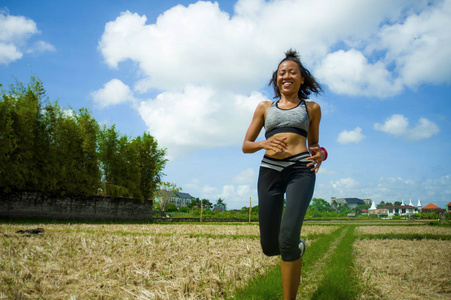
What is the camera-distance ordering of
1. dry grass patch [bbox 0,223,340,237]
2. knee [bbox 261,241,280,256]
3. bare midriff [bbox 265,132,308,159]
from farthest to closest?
dry grass patch [bbox 0,223,340,237]
knee [bbox 261,241,280,256]
bare midriff [bbox 265,132,308,159]

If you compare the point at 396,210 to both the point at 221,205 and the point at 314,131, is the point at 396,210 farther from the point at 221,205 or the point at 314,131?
the point at 314,131

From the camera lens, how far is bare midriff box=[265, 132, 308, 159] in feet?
9.89

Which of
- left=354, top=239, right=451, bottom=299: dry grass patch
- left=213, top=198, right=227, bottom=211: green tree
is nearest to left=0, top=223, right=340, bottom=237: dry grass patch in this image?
left=354, top=239, right=451, bottom=299: dry grass patch

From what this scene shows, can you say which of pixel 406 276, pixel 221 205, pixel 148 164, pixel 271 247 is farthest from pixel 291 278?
pixel 221 205

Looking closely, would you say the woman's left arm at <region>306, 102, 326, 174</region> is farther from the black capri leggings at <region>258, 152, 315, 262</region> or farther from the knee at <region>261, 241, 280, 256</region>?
the knee at <region>261, 241, 280, 256</region>

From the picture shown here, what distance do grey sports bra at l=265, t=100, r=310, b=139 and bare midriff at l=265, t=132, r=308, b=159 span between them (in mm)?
50

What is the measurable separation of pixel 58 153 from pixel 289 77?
2229 centimetres

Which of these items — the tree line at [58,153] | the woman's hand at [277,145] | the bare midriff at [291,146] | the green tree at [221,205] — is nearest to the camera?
the woman's hand at [277,145]

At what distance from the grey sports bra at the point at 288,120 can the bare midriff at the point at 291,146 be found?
5 cm

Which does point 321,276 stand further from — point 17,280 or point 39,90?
point 39,90

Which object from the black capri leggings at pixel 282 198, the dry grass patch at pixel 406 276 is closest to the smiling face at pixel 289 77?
the black capri leggings at pixel 282 198

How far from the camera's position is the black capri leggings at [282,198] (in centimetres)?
279

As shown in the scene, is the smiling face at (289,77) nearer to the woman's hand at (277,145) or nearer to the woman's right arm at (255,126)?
the woman's right arm at (255,126)

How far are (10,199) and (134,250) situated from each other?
18.9 m
